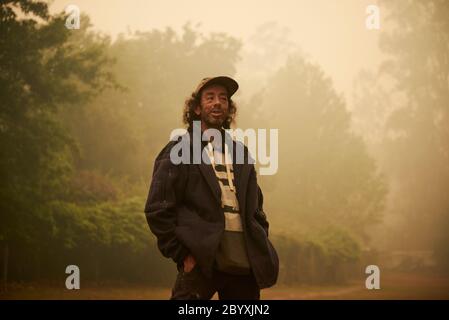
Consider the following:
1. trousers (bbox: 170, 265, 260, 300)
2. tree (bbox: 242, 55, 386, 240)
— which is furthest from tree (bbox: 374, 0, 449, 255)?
trousers (bbox: 170, 265, 260, 300)

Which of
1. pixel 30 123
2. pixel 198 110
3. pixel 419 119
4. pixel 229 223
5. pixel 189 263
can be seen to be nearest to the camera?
pixel 189 263

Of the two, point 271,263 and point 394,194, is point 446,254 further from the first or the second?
point 271,263

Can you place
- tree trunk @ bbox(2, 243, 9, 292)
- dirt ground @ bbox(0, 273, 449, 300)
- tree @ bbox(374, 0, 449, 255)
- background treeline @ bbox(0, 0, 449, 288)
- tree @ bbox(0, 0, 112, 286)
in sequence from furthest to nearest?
1. tree @ bbox(374, 0, 449, 255)
2. background treeline @ bbox(0, 0, 449, 288)
3. tree @ bbox(0, 0, 112, 286)
4. tree trunk @ bbox(2, 243, 9, 292)
5. dirt ground @ bbox(0, 273, 449, 300)

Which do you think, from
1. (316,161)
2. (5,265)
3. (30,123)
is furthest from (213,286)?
(316,161)

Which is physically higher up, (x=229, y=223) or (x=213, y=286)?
(x=229, y=223)

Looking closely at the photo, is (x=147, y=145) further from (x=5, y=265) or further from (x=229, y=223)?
(x=229, y=223)

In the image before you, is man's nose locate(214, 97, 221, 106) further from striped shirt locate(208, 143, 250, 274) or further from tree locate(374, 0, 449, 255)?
tree locate(374, 0, 449, 255)

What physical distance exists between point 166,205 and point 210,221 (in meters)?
0.22

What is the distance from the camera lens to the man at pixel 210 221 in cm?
218

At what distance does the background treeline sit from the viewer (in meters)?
10.5

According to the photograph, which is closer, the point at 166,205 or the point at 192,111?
the point at 166,205

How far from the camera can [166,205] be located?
2209 mm

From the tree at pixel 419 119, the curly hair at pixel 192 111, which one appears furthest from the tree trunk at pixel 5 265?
the tree at pixel 419 119

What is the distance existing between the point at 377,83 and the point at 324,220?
7.43m
